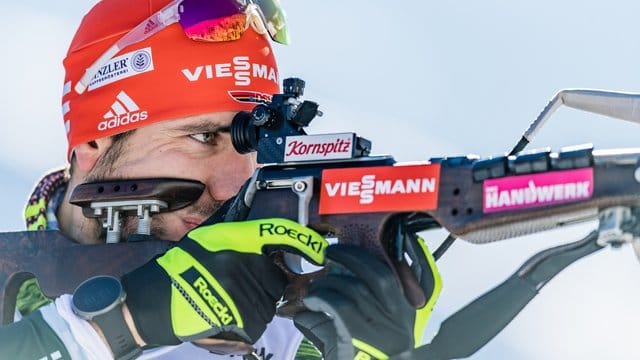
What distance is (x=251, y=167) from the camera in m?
6.02

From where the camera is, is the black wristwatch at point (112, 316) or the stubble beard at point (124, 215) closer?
the black wristwatch at point (112, 316)

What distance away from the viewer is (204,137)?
238 inches

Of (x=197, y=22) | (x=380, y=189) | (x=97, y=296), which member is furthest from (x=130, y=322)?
(x=197, y=22)

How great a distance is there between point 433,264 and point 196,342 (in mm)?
1055

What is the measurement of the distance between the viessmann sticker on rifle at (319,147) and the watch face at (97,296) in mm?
882

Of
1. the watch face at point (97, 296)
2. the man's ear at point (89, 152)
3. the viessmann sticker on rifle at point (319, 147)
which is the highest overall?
the man's ear at point (89, 152)

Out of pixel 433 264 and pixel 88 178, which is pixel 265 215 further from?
pixel 88 178

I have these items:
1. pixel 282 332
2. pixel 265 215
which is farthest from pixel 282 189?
pixel 282 332

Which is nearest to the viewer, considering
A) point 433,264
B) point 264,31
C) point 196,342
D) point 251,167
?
point 433,264

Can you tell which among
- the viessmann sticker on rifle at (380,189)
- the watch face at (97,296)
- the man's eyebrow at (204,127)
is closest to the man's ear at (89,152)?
the man's eyebrow at (204,127)

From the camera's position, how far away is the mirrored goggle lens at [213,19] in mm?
6121

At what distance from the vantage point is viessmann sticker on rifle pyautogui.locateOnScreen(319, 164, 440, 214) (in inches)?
168

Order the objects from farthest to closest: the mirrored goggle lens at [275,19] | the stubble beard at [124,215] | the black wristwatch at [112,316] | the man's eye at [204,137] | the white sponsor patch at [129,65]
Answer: the mirrored goggle lens at [275,19]
the white sponsor patch at [129,65]
the man's eye at [204,137]
the stubble beard at [124,215]
the black wristwatch at [112,316]

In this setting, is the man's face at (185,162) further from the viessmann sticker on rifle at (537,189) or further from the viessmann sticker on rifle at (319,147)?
the viessmann sticker on rifle at (537,189)
